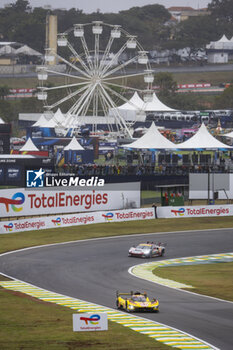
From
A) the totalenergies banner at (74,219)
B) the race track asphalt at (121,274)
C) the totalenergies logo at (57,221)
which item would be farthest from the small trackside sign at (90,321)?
the totalenergies logo at (57,221)

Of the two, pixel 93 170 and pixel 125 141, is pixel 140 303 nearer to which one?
pixel 93 170

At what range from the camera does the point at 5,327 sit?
28.0m

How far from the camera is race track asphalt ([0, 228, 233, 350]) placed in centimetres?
2825

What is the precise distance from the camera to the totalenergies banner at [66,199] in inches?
2251

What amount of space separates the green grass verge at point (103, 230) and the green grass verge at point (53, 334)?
60.9 ft

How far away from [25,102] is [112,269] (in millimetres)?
127733

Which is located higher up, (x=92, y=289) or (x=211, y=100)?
(x=211, y=100)

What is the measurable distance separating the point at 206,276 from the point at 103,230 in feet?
52.1

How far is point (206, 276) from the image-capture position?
41.5 metres

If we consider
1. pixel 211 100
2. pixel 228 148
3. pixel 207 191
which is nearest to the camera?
pixel 207 191

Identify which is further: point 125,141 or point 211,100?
point 211,100

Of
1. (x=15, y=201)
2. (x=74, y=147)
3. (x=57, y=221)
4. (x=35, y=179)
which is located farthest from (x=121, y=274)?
(x=74, y=147)

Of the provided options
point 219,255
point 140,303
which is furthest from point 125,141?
point 140,303
